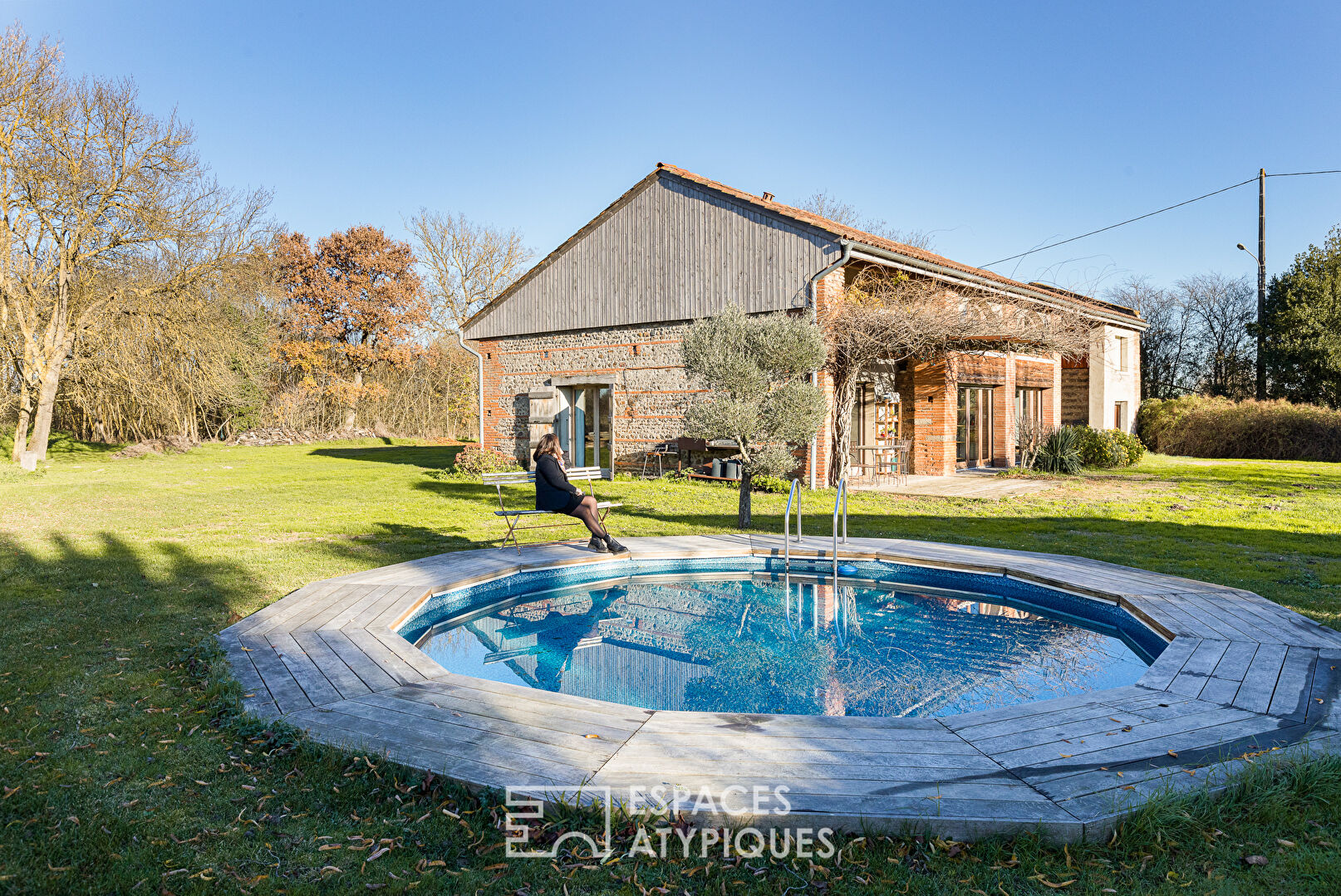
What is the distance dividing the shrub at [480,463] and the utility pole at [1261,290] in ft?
72.4

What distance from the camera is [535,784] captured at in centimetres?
267

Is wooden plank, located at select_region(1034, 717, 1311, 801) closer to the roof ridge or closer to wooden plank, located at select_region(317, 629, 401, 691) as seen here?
wooden plank, located at select_region(317, 629, 401, 691)

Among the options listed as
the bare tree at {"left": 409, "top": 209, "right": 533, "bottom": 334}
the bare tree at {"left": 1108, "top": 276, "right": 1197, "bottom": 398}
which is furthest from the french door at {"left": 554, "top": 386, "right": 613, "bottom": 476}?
the bare tree at {"left": 1108, "top": 276, "right": 1197, "bottom": 398}

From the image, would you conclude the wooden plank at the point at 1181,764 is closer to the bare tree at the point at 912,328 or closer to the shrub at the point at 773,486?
the bare tree at the point at 912,328

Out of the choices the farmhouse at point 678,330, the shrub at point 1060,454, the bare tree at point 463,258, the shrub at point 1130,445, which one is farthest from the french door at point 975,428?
the bare tree at point 463,258

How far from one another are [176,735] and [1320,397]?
1153 inches

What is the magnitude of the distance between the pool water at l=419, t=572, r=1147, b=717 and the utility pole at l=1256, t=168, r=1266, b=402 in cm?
2295

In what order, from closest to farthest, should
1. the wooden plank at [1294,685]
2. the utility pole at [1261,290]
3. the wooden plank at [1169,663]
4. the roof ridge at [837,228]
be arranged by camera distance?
1. the wooden plank at [1294,685]
2. the wooden plank at [1169,663]
3. the roof ridge at [837,228]
4. the utility pole at [1261,290]

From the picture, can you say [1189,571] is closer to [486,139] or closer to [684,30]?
[684,30]

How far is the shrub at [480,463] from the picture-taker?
1647cm

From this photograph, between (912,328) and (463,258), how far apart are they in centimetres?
2368

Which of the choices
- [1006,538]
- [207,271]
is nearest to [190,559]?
[1006,538]

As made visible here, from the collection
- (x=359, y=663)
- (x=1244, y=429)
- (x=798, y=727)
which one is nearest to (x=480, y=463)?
(x=359, y=663)

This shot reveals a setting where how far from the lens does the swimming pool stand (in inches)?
174
